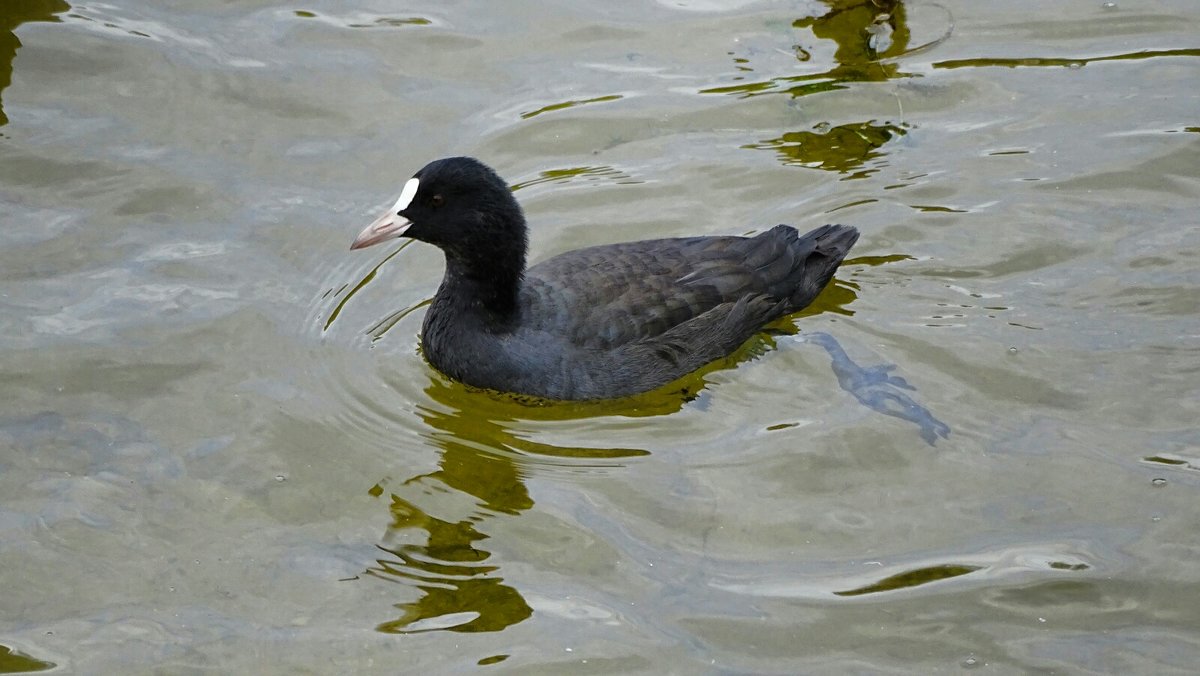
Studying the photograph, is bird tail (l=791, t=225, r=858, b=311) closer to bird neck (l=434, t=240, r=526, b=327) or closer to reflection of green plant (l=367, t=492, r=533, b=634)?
bird neck (l=434, t=240, r=526, b=327)

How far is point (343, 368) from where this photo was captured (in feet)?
21.5

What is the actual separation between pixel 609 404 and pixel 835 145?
2587mm

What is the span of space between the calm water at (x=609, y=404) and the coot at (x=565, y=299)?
189 mm

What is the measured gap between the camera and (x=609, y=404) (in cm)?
636

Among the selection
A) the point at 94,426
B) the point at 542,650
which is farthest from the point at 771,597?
the point at 94,426

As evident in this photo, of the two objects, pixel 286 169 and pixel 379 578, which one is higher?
pixel 286 169

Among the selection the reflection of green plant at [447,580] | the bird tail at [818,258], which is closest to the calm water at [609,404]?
the reflection of green plant at [447,580]

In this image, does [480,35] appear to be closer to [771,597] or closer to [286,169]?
[286,169]

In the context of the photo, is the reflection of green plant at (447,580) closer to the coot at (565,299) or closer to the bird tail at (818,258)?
the coot at (565,299)

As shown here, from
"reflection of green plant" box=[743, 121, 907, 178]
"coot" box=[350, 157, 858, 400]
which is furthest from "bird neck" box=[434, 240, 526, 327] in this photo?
"reflection of green plant" box=[743, 121, 907, 178]

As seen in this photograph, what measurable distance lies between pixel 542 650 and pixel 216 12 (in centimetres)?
577

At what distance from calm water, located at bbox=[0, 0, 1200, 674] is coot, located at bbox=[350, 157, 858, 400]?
0.62ft

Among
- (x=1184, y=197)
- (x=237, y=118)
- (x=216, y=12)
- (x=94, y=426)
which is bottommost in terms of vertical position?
(x=94, y=426)

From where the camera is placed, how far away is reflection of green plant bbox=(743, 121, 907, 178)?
790 cm
